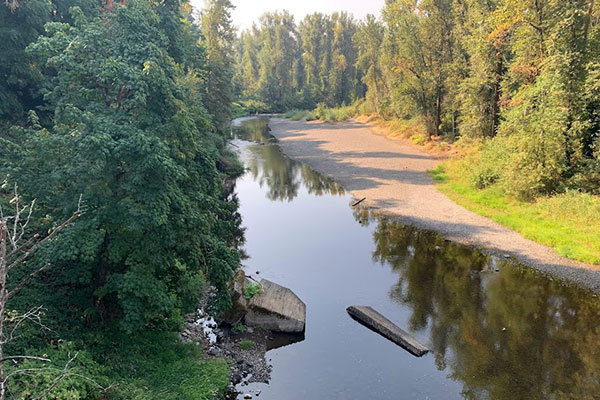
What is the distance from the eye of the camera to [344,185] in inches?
1515

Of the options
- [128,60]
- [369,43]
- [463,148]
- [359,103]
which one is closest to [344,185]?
[463,148]

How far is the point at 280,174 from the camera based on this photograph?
4356 cm

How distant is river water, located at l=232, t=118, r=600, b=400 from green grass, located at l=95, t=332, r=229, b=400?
5.70ft

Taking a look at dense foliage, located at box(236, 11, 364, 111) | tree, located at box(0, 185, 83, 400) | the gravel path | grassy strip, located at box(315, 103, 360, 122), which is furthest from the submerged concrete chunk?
dense foliage, located at box(236, 11, 364, 111)

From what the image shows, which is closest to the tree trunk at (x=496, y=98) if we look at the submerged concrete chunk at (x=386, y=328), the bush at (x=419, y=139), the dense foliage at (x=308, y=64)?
the bush at (x=419, y=139)

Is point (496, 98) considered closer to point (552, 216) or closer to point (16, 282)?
point (552, 216)

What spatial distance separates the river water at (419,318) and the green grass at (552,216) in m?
3.29

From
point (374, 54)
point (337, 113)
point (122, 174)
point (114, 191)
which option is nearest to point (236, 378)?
point (114, 191)

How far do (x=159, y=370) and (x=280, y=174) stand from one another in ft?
106

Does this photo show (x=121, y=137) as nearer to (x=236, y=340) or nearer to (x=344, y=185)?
(x=236, y=340)

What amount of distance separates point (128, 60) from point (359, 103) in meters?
83.6

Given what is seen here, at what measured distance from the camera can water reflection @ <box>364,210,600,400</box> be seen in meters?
13.3

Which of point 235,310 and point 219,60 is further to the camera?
point 219,60

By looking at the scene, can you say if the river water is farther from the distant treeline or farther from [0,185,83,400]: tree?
the distant treeline
